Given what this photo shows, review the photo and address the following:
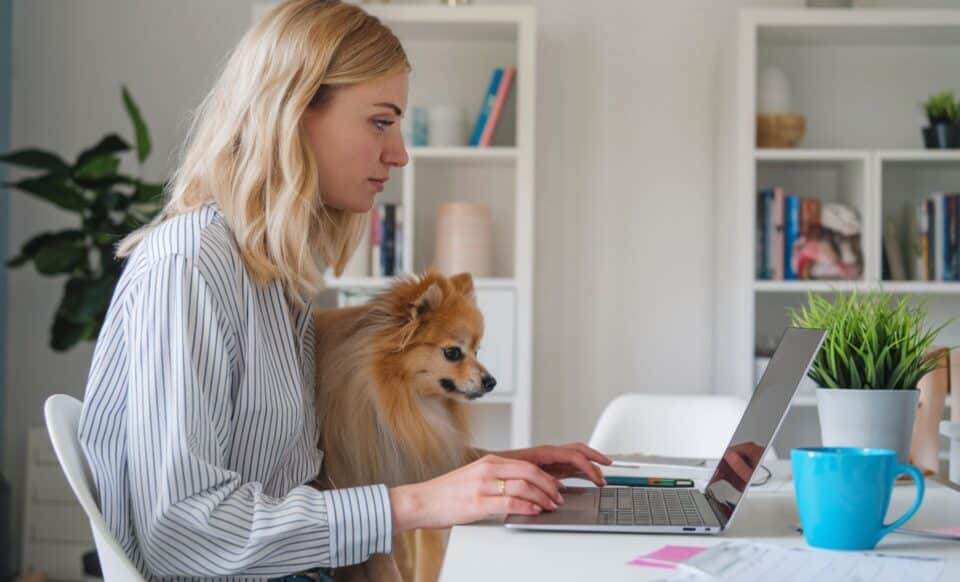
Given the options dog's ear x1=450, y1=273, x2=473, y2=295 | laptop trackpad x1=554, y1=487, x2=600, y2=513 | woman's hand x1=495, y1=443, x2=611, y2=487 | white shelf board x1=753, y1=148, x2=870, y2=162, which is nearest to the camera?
laptop trackpad x1=554, y1=487, x2=600, y2=513

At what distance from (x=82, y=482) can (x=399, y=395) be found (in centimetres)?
61

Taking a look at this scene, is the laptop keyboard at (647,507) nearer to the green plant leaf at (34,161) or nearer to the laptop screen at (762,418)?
the laptop screen at (762,418)

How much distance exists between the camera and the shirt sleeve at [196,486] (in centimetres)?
115

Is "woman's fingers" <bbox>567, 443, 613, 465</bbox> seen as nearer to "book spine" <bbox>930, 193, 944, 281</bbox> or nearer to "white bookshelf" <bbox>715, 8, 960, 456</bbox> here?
"white bookshelf" <bbox>715, 8, 960, 456</bbox>

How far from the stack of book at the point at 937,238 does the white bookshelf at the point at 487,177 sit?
1.23 metres

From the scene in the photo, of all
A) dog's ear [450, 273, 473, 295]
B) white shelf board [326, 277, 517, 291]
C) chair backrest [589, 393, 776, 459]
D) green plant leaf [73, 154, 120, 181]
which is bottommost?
chair backrest [589, 393, 776, 459]

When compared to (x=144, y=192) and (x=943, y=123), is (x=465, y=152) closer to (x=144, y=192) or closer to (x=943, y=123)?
(x=144, y=192)

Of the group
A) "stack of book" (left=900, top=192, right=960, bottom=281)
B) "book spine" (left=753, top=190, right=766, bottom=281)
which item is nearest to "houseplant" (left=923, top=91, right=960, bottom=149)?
"stack of book" (left=900, top=192, right=960, bottom=281)

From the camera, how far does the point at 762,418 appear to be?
1.23 meters

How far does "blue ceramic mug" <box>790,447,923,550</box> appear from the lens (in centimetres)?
98

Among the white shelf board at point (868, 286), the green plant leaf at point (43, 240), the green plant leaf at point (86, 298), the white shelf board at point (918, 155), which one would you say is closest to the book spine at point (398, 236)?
the green plant leaf at point (86, 298)

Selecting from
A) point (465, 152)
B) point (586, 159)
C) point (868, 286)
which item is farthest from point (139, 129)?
point (868, 286)

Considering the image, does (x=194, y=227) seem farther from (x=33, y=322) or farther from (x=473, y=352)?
(x=33, y=322)

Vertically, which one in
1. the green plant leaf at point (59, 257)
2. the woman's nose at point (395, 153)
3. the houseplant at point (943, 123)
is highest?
the houseplant at point (943, 123)
